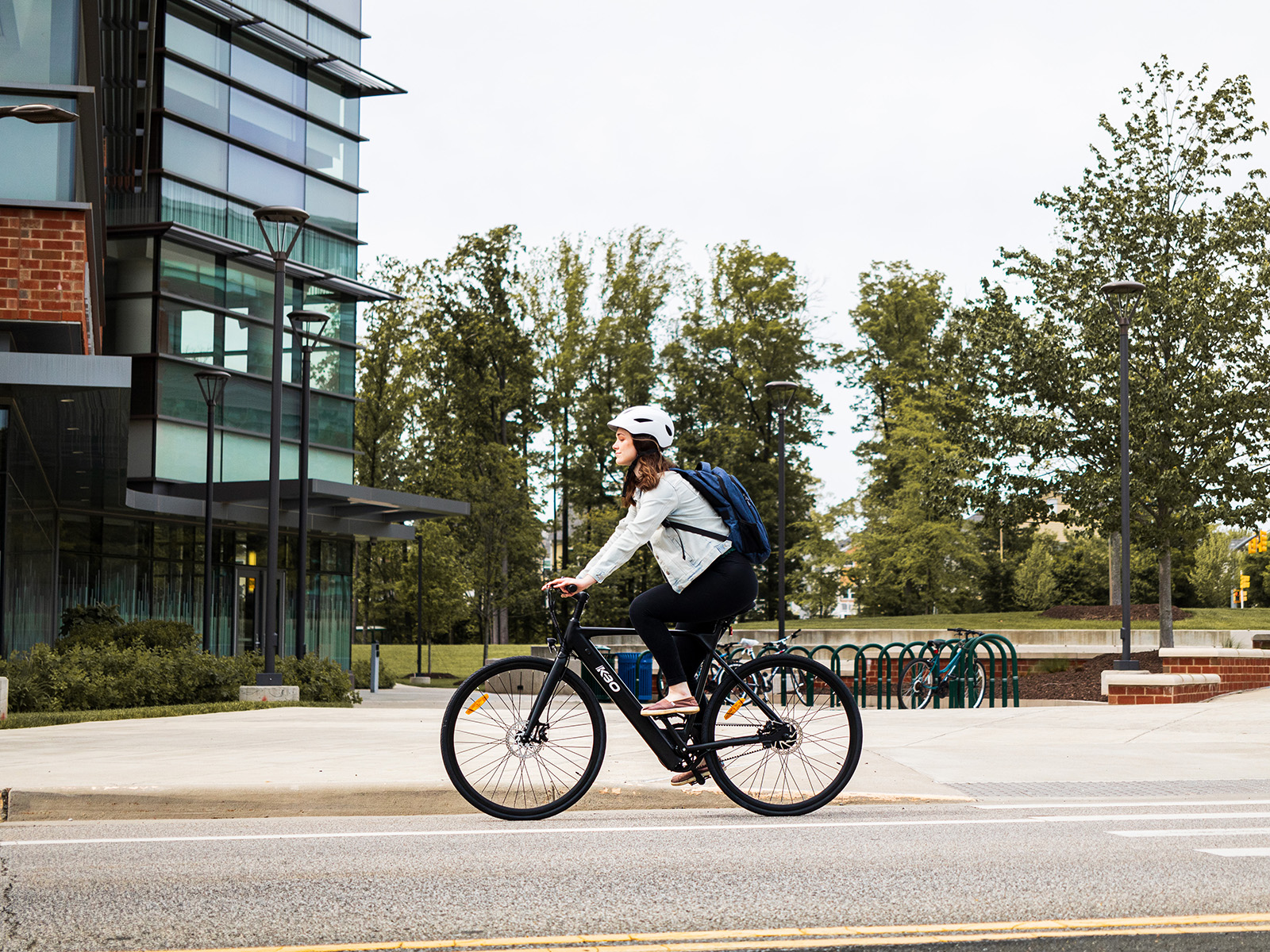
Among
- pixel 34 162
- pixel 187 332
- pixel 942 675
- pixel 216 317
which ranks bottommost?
pixel 942 675

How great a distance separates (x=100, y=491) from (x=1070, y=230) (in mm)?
21034

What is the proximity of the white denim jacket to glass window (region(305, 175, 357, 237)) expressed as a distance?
3057cm

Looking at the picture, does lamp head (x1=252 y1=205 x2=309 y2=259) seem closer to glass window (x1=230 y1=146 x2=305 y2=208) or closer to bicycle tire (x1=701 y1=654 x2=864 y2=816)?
bicycle tire (x1=701 y1=654 x2=864 y2=816)

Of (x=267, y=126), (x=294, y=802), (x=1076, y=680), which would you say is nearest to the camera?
(x=294, y=802)

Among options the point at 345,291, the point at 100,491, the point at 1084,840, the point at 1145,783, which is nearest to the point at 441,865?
the point at 1084,840

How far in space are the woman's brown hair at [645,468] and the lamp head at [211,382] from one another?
21.8 metres

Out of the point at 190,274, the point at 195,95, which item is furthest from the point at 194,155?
the point at 190,274

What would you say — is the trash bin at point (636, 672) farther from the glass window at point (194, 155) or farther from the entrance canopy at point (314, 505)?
the glass window at point (194, 155)

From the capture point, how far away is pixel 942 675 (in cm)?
2103

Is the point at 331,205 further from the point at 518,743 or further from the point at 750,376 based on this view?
the point at 518,743

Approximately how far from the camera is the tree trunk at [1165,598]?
87.6 ft

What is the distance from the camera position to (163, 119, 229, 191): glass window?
31516mm

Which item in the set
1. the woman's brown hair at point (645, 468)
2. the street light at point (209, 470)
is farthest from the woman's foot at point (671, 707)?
the street light at point (209, 470)

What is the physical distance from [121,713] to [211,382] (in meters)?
14.3
